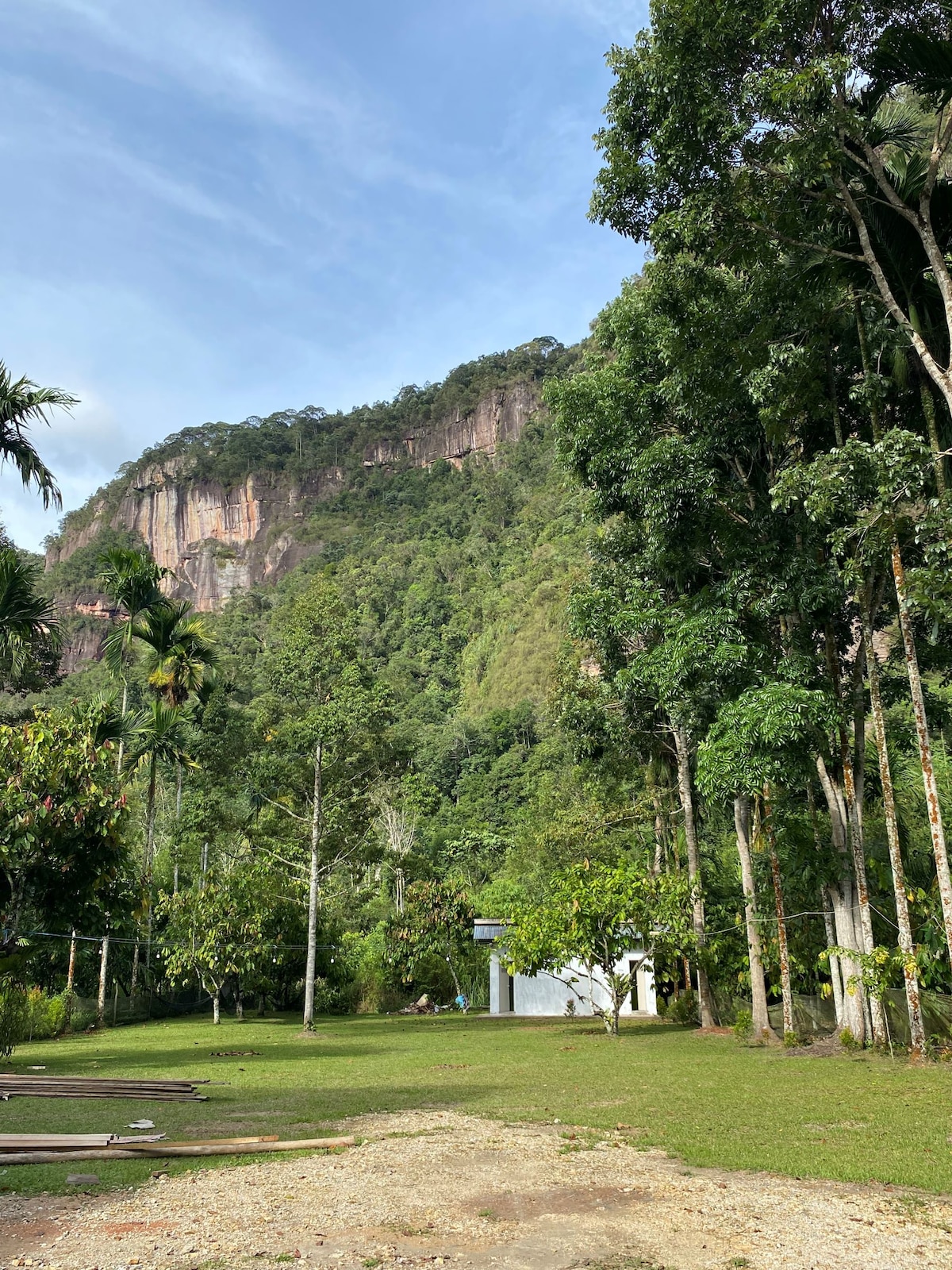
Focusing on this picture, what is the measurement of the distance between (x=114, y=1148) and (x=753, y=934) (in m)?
12.3

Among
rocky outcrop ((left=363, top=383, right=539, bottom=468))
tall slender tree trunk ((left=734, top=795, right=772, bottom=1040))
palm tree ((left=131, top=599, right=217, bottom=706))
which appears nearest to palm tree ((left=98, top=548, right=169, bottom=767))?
palm tree ((left=131, top=599, right=217, bottom=706))

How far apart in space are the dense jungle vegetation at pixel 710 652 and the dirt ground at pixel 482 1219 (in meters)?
6.88

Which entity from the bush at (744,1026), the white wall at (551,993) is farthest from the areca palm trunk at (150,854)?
the bush at (744,1026)

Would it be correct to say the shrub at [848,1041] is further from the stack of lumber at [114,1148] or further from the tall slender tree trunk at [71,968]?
the tall slender tree trunk at [71,968]

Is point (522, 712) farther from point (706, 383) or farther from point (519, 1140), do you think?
point (519, 1140)

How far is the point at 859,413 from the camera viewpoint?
14719 mm

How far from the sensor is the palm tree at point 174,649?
947 inches

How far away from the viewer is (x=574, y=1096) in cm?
972

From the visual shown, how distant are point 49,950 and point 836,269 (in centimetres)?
2201

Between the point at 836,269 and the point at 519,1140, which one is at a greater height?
the point at 836,269


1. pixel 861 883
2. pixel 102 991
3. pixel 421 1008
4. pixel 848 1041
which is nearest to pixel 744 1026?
pixel 848 1041

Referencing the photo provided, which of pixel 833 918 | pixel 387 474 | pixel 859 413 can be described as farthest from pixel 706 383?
pixel 387 474

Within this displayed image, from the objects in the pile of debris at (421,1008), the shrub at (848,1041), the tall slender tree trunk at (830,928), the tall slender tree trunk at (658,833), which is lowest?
the pile of debris at (421,1008)

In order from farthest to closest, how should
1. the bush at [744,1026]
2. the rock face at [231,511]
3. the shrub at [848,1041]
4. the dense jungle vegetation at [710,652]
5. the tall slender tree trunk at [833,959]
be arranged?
the rock face at [231,511] → the bush at [744,1026] → the tall slender tree trunk at [833,959] → the shrub at [848,1041] → the dense jungle vegetation at [710,652]
